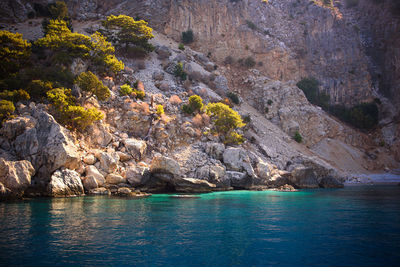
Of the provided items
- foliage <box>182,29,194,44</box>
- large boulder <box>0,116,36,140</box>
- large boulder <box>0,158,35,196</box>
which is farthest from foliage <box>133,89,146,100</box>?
foliage <box>182,29,194,44</box>

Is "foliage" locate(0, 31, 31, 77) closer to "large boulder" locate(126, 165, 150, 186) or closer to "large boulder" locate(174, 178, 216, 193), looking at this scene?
"large boulder" locate(126, 165, 150, 186)

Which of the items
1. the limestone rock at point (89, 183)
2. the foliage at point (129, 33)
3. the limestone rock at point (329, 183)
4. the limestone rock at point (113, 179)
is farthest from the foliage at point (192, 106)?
the limestone rock at point (329, 183)

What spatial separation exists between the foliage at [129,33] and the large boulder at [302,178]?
34200 millimetres

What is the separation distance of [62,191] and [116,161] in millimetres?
5910

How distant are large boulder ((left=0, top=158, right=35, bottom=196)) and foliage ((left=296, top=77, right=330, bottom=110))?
2209 inches

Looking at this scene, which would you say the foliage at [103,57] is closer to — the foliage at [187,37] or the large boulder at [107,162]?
the large boulder at [107,162]

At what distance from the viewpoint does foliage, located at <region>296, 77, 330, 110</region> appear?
5931 cm

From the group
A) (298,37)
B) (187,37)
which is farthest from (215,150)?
(298,37)

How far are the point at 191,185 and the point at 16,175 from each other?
15877 millimetres

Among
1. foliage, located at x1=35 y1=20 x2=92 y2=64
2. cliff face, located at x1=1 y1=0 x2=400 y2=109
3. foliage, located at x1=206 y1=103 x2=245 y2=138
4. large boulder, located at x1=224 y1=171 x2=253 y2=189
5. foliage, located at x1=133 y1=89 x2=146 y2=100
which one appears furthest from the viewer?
cliff face, located at x1=1 y1=0 x2=400 y2=109

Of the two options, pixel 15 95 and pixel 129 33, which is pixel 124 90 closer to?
pixel 15 95

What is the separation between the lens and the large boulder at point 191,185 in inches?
1097

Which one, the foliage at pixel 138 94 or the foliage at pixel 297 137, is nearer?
the foliage at pixel 138 94

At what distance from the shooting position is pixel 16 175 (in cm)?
1930
